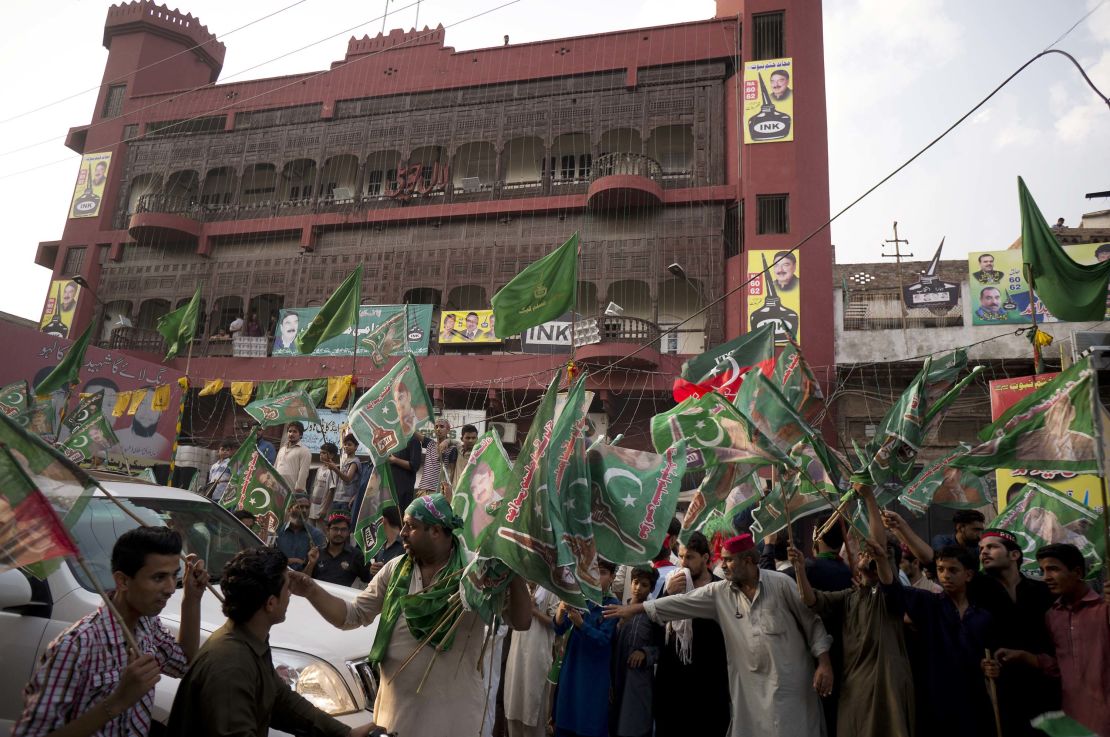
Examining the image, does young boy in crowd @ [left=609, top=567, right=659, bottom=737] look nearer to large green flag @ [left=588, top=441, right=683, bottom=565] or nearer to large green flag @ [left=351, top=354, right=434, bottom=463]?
large green flag @ [left=588, top=441, right=683, bottom=565]

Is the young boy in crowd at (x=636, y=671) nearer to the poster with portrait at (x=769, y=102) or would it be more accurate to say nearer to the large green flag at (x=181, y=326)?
the large green flag at (x=181, y=326)

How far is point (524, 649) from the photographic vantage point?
5.36m

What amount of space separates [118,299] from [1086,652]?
24.3 metres

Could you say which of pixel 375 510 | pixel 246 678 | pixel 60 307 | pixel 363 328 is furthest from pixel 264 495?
pixel 60 307

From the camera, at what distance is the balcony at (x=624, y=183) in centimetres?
1728

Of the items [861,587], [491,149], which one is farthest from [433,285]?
[861,587]

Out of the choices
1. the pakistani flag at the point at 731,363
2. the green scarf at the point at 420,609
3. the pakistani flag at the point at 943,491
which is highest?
the pakistani flag at the point at 731,363

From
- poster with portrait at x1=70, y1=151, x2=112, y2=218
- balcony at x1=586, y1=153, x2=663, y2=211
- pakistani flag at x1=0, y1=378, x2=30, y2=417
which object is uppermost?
poster with portrait at x1=70, y1=151, x2=112, y2=218

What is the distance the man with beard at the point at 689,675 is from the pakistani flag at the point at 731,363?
1.63m

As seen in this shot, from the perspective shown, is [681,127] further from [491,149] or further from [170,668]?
[170,668]

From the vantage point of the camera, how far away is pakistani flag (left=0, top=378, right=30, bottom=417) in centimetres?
942

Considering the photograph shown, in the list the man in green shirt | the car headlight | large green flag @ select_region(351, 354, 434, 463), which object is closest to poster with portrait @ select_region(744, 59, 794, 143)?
large green flag @ select_region(351, 354, 434, 463)

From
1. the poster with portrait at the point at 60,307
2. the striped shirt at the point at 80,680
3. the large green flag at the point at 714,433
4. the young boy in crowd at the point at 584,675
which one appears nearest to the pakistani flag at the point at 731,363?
the large green flag at the point at 714,433

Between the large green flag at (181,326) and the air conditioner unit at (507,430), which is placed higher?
the large green flag at (181,326)
